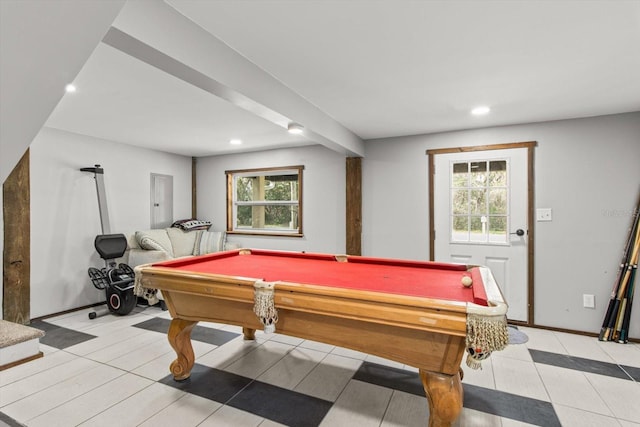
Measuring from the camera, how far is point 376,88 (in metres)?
2.54

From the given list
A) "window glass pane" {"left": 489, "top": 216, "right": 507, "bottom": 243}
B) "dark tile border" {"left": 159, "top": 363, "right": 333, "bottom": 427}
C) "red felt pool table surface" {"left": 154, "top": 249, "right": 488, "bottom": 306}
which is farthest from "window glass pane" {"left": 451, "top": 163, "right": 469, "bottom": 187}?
"dark tile border" {"left": 159, "top": 363, "right": 333, "bottom": 427}

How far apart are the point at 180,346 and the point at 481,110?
130 inches

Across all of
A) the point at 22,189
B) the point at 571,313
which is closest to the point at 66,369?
the point at 22,189

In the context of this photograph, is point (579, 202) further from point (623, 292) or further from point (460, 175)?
point (460, 175)

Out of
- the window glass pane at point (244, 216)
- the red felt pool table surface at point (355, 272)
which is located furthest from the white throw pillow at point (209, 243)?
the red felt pool table surface at point (355, 272)

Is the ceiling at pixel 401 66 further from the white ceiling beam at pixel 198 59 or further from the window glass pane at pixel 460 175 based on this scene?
the window glass pane at pixel 460 175

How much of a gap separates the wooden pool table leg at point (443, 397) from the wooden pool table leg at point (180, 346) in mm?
1638

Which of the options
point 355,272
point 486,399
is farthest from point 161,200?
point 486,399

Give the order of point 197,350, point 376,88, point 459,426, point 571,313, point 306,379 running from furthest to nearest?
point 571,313
point 197,350
point 376,88
point 306,379
point 459,426

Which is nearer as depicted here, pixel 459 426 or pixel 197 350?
pixel 459 426

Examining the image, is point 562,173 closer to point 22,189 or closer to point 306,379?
point 306,379

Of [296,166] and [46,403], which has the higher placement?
[296,166]

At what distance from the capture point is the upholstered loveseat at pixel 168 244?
420cm

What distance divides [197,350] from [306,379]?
112 cm
